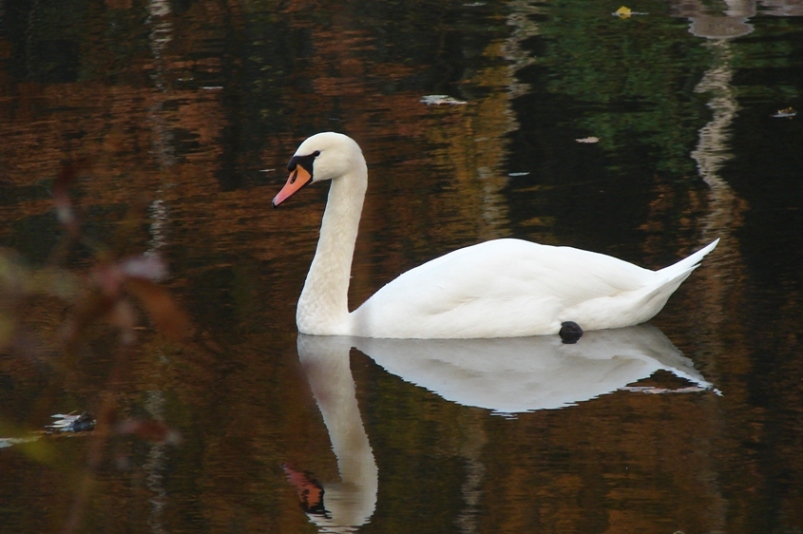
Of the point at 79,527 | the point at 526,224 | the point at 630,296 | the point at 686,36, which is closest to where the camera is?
the point at 79,527

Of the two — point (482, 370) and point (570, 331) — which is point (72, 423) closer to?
point (482, 370)

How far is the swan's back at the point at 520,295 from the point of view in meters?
7.08

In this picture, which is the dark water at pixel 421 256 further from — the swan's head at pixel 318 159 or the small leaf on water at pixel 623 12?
the swan's head at pixel 318 159

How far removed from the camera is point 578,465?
208 inches

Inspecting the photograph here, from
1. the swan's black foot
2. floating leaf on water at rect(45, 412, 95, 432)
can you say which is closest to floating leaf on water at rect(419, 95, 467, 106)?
the swan's black foot

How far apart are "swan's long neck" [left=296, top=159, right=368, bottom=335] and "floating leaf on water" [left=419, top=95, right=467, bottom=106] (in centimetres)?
543

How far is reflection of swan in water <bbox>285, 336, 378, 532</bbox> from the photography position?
16.6ft

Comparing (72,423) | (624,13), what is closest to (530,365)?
(72,423)

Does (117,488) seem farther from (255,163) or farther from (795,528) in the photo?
(255,163)

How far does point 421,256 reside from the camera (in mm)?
8414

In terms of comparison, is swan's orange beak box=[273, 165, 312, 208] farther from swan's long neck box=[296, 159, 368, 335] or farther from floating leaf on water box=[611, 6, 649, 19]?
floating leaf on water box=[611, 6, 649, 19]

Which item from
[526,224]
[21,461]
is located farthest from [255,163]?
[21,461]

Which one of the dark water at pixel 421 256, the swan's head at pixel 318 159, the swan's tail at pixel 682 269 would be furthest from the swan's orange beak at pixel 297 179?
the swan's tail at pixel 682 269

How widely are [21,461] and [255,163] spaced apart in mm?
5679
